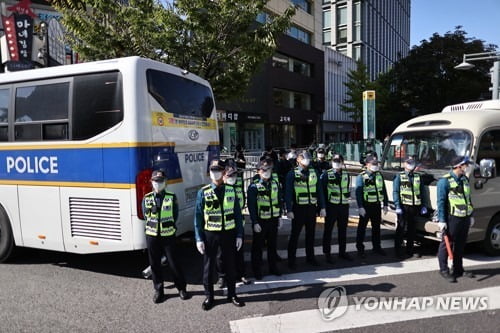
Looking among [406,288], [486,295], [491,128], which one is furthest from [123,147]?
[491,128]

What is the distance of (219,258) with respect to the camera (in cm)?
498

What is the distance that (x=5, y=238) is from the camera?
19.3 ft

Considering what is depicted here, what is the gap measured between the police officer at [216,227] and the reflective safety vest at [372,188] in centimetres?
273

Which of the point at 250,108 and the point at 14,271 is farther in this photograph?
the point at 250,108

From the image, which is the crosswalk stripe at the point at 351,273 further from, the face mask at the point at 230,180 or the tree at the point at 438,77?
the tree at the point at 438,77

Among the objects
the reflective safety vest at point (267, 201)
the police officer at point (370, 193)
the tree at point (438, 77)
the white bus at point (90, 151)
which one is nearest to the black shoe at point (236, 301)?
the reflective safety vest at point (267, 201)

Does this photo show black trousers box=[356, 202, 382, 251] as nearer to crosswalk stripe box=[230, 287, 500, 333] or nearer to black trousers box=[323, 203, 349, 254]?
black trousers box=[323, 203, 349, 254]

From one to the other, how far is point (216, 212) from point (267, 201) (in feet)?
3.73

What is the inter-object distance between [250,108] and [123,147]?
2592cm

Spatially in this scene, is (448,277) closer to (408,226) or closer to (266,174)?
(408,226)

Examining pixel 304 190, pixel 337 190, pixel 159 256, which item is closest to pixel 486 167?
pixel 337 190

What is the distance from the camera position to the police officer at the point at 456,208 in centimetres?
499

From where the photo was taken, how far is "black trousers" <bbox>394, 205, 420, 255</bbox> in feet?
19.9

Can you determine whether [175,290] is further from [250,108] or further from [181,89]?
[250,108]
